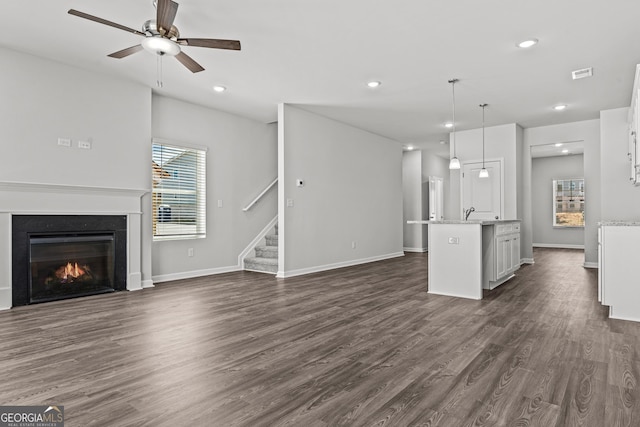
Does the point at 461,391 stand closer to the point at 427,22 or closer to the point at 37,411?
the point at 37,411

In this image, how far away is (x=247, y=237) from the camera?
7.04 meters

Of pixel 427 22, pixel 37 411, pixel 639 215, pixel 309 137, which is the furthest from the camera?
pixel 309 137

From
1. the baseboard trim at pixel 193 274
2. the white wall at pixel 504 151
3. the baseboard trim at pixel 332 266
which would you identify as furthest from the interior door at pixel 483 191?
the baseboard trim at pixel 193 274

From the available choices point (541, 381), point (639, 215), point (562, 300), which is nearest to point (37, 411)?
point (541, 381)

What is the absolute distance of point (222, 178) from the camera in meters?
6.59

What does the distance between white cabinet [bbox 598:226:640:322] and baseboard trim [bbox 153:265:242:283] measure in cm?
543

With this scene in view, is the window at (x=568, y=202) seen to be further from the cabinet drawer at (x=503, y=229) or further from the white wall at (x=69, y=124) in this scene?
the white wall at (x=69, y=124)

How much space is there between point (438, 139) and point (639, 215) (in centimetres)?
412

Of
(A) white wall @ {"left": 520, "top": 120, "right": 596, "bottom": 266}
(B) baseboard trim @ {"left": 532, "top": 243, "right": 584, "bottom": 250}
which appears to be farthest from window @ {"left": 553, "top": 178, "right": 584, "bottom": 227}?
(A) white wall @ {"left": 520, "top": 120, "right": 596, "bottom": 266}

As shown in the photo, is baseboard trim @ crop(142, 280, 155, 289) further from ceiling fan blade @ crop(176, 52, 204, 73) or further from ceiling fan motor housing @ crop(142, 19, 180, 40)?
ceiling fan motor housing @ crop(142, 19, 180, 40)

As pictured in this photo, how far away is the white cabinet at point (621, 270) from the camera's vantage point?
3.56m

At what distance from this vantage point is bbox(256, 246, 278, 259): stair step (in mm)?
6820

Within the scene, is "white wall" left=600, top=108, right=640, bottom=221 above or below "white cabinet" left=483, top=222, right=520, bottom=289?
above

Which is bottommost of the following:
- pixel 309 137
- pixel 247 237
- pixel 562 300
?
pixel 562 300
